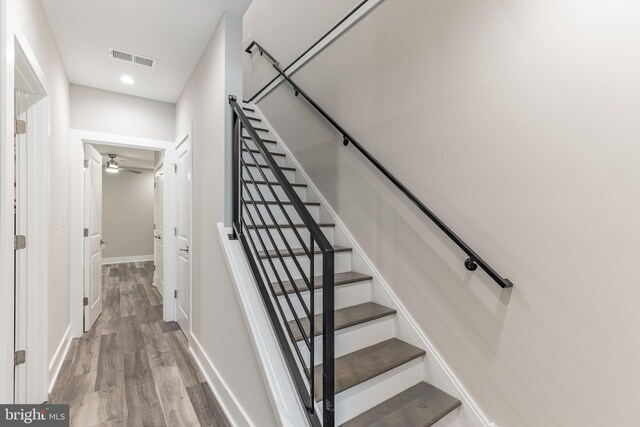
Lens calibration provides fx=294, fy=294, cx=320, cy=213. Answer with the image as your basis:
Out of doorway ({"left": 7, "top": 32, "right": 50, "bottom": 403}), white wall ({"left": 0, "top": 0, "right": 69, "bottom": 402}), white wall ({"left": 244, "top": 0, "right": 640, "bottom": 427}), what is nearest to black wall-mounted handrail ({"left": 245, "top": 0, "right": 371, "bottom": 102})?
white wall ({"left": 244, "top": 0, "right": 640, "bottom": 427})

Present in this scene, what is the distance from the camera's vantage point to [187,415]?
1.89 meters

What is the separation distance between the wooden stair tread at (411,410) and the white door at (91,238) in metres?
3.22

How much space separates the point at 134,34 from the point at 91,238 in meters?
2.30

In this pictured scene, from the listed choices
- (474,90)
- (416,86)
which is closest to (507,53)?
(474,90)

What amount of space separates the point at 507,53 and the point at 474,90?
202 mm

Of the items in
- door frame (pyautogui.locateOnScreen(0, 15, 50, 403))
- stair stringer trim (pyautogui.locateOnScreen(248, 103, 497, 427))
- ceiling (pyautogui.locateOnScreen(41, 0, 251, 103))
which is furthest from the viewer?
ceiling (pyautogui.locateOnScreen(41, 0, 251, 103))

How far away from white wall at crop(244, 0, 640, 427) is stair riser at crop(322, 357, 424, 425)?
0.23 meters

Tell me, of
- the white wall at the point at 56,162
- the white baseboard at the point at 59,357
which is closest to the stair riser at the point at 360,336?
the white baseboard at the point at 59,357

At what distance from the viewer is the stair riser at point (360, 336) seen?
5.53ft

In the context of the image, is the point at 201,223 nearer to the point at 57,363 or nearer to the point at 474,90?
the point at 57,363

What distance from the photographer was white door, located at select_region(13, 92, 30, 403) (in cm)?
180

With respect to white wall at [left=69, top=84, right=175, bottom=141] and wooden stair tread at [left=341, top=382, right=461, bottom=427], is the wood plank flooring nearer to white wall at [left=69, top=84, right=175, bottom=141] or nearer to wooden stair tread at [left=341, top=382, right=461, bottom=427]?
wooden stair tread at [left=341, top=382, right=461, bottom=427]

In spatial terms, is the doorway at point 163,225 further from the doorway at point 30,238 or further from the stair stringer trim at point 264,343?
the stair stringer trim at point 264,343

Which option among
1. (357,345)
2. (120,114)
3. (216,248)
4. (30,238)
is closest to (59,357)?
(30,238)
